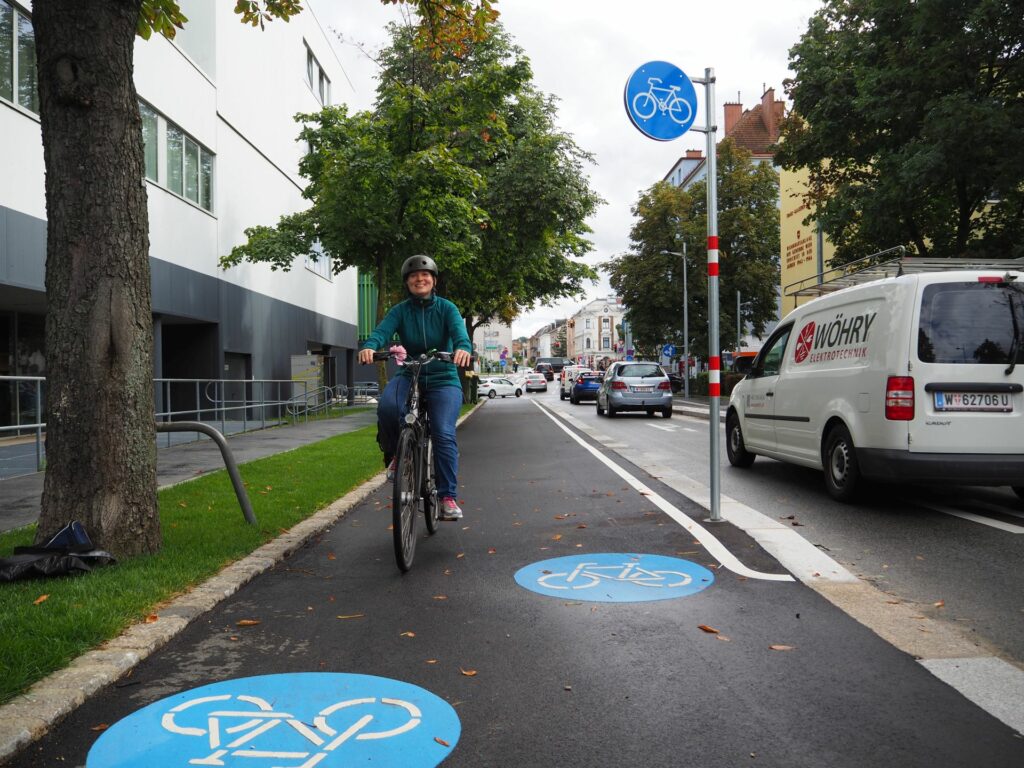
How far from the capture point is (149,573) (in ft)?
15.6

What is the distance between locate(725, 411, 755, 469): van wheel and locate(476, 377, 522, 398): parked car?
4280 centimetres

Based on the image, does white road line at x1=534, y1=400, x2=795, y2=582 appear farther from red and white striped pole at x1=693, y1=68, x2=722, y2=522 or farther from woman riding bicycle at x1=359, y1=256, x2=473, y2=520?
woman riding bicycle at x1=359, y1=256, x2=473, y2=520

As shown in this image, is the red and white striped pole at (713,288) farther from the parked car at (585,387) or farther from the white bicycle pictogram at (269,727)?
the parked car at (585,387)

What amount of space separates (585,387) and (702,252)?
13161mm

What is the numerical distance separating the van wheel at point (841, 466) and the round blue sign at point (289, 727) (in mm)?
5537

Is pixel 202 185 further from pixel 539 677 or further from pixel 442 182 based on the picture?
pixel 539 677

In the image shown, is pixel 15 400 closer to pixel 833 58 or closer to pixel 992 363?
pixel 992 363

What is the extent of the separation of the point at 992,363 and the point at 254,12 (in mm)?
7560

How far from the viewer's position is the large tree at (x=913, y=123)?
53.3ft

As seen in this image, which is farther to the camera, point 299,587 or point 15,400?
point 15,400

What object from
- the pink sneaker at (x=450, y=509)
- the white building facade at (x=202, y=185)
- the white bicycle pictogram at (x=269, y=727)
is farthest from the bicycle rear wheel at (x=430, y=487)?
the white building facade at (x=202, y=185)

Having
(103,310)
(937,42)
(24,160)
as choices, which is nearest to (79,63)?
(103,310)

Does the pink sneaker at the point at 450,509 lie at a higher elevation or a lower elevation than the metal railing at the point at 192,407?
lower

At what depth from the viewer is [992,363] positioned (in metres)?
6.80
